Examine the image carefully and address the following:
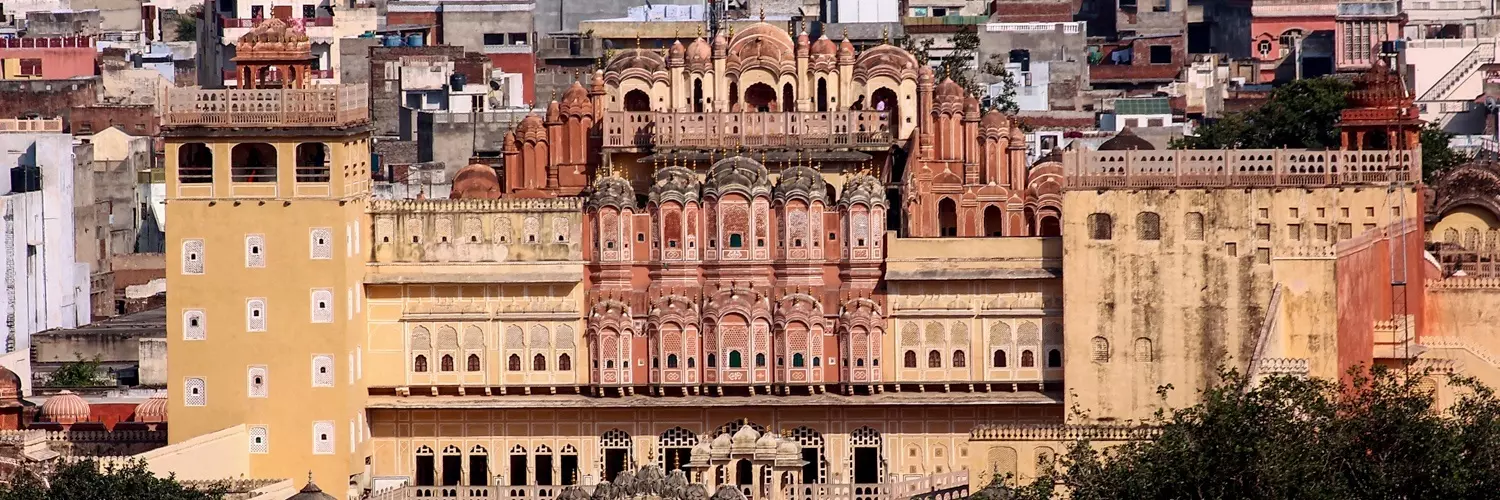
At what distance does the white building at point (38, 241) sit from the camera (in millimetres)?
80375

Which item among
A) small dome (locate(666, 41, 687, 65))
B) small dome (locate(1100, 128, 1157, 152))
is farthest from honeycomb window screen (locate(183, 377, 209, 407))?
small dome (locate(1100, 128, 1157, 152))

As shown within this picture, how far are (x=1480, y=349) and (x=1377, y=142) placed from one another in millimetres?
3408

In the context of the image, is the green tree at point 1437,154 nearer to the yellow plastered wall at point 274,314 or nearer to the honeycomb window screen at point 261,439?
the yellow plastered wall at point 274,314

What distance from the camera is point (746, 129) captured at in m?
65.7

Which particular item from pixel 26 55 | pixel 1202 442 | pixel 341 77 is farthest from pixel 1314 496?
pixel 26 55

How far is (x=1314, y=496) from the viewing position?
51688 mm

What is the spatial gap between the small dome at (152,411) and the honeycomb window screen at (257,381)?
457 centimetres

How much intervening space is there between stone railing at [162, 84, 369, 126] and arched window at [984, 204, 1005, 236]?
10819mm

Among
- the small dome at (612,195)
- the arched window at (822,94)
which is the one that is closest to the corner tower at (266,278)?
the small dome at (612,195)

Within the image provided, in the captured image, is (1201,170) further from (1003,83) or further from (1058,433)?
(1003,83)

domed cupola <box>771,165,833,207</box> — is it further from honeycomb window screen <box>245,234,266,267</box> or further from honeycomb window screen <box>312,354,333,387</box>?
honeycomb window screen <box>245,234,266,267</box>

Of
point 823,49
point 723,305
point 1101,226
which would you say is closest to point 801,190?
point 723,305

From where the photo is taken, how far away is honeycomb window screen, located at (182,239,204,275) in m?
62.5

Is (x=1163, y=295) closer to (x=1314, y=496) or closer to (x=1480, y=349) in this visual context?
(x=1480, y=349)
